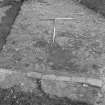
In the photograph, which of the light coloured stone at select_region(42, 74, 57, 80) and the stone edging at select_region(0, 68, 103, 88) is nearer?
the stone edging at select_region(0, 68, 103, 88)

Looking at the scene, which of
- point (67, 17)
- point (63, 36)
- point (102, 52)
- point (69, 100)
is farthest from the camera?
point (67, 17)

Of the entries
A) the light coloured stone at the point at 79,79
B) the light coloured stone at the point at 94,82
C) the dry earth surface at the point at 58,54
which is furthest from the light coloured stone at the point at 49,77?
the light coloured stone at the point at 94,82

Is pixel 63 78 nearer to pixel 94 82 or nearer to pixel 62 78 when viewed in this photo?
pixel 62 78

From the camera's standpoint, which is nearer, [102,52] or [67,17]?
[102,52]

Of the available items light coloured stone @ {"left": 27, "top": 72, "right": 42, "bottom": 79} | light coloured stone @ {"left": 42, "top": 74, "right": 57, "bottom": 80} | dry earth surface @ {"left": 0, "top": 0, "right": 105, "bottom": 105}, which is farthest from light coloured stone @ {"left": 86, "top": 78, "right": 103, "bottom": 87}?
light coloured stone @ {"left": 27, "top": 72, "right": 42, "bottom": 79}

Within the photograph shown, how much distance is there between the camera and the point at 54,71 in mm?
3070

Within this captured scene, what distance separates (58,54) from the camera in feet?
10.8

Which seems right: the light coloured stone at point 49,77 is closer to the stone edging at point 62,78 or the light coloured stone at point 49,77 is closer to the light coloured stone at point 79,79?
the stone edging at point 62,78

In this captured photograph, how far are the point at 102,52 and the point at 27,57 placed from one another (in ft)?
3.70

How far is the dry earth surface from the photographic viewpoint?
9.41 ft

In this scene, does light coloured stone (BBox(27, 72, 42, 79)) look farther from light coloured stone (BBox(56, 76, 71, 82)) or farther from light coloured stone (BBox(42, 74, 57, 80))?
light coloured stone (BBox(56, 76, 71, 82))

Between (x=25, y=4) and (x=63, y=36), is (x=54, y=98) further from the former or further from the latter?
(x=25, y=4)

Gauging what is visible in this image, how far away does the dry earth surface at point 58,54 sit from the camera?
2.87 metres

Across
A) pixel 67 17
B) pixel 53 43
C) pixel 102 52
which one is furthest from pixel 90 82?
pixel 67 17
